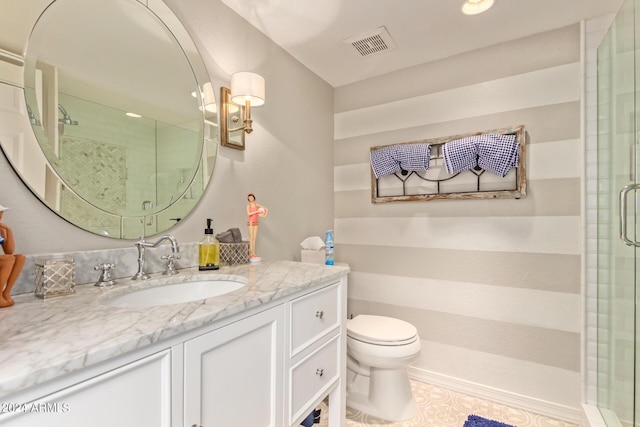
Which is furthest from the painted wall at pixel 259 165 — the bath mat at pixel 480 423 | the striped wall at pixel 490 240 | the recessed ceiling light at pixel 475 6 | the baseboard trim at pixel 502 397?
the bath mat at pixel 480 423

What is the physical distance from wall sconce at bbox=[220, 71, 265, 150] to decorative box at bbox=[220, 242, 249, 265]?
527 mm

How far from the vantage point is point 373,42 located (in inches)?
77.0

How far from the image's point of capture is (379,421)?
5.65ft

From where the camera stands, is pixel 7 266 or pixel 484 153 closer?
pixel 7 266

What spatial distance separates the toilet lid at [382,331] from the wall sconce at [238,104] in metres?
1.25

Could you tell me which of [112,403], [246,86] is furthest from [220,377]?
[246,86]

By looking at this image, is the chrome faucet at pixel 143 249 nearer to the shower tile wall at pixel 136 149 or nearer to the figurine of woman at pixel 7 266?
the shower tile wall at pixel 136 149

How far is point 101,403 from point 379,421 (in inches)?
63.3

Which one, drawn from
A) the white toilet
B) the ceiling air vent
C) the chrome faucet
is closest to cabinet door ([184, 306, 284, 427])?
the chrome faucet

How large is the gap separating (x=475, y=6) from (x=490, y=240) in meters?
1.36

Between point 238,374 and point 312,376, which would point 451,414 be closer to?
point 312,376

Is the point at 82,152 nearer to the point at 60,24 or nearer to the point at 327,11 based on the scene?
the point at 60,24

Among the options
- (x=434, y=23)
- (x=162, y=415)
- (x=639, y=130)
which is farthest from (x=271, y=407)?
(x=434, y=23)

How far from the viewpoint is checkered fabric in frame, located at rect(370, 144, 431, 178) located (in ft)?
6.89
